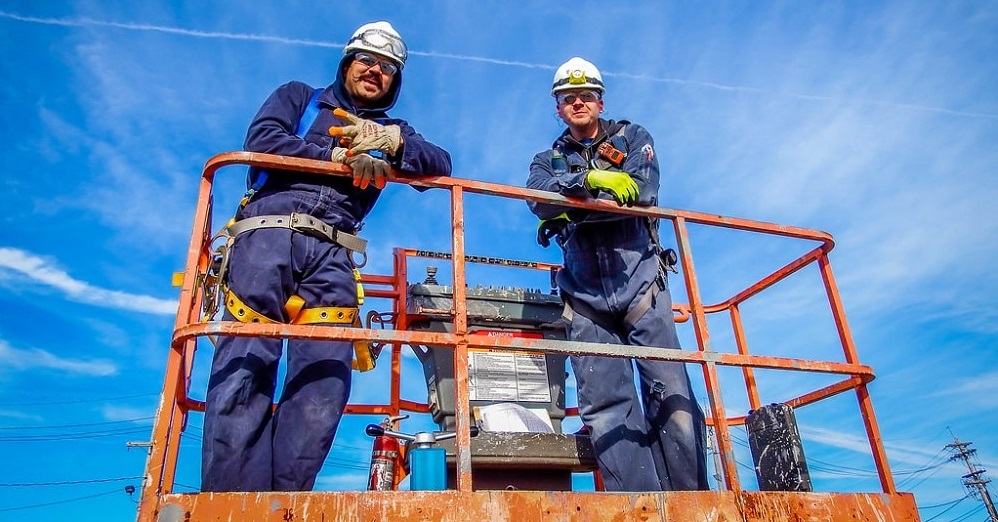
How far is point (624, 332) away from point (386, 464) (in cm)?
148

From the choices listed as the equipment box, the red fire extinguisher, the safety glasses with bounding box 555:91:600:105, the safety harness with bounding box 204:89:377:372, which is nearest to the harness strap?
the safety harness with bounding box 204:89:377:372

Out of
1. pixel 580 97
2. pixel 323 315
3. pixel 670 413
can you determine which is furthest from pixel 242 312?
pixel 580 97

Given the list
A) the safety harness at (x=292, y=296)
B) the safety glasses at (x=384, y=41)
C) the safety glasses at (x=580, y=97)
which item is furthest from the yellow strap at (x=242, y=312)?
the safety glasses at (x=580, y=97)

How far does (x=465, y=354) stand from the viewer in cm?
246

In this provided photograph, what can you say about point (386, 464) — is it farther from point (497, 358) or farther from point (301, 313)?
point (497, 358)

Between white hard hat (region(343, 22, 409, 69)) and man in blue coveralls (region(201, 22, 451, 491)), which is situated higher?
white hard hat (region(343, 22, 409, 69))

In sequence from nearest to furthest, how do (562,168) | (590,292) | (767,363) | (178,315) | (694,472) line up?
(178,315) → (767,363) → (694,472) → (590,292) → (562,168)

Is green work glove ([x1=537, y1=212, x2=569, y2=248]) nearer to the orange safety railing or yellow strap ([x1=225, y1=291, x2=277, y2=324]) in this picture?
the orange safety railing

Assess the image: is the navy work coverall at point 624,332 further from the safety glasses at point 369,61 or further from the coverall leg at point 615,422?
the safety glasses at point 369,61

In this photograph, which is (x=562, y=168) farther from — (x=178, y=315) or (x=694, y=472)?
(x=178, y=315)

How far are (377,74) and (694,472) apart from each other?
2662 millimetres

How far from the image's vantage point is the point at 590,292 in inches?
150

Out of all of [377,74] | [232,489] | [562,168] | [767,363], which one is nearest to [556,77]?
[562,168]

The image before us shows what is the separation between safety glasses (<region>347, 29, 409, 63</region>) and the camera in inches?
141
